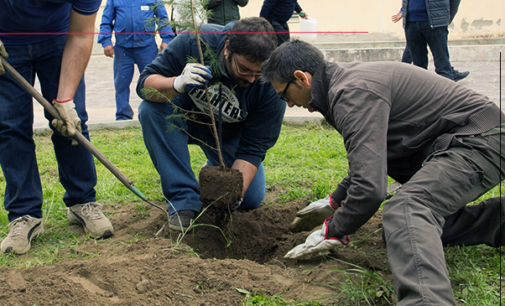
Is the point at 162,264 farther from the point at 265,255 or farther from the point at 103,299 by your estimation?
the point at 265,255

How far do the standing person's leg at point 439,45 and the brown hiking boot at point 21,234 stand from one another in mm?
4657

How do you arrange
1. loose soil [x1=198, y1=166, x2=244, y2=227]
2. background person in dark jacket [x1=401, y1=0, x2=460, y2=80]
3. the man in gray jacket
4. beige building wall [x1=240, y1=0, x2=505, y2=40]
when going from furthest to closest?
beige building wall [x1=240, y1=0, x2=505, y2=40] → background person in dark jacket [x1=401, y1=0, x2=460, y2=80] → loose soil [x1=198, y1=166, x2=244, y2=227] → the man in gray jacket

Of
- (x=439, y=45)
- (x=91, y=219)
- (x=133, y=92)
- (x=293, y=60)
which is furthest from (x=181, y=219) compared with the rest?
(x=133, y=92)

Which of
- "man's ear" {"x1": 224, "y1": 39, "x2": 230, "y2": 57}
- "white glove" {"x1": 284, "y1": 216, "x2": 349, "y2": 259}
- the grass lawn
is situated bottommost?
the grass lawn

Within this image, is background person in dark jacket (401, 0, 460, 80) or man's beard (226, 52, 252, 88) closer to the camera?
man's beard (226, 52, 252, 88)

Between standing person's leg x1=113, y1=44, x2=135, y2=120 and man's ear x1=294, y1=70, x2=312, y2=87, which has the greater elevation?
man's ear x1=294, y1=70, x2=312, y2=87

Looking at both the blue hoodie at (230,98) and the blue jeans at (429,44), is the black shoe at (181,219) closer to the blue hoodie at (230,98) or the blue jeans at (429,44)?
the blue hoodie at (230,98)

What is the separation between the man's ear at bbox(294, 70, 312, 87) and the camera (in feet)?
7.87

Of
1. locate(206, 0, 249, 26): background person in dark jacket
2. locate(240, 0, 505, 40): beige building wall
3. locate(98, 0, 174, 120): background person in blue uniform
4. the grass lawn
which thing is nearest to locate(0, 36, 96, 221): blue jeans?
the grass lawn

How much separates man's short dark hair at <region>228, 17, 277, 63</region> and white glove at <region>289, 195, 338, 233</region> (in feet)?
3.36

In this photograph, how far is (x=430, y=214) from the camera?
2033 mm

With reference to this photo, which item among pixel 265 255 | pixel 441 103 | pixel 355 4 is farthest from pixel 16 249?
pixel 355 4

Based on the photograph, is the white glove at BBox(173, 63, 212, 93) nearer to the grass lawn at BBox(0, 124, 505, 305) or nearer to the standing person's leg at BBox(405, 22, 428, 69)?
the grass lawn at BBox(0, 124, 505, 305)

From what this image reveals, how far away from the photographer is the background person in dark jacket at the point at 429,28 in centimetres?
532
